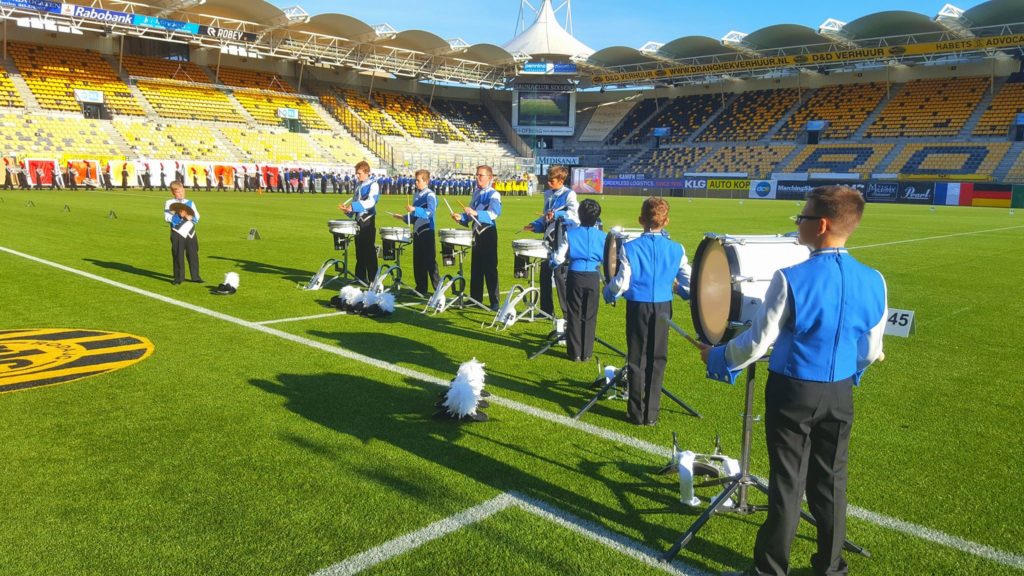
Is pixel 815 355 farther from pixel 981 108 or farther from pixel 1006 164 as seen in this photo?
pixel 981 108

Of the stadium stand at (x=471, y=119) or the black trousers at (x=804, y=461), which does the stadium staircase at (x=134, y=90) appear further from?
the black trousers at (x=804, y=461)

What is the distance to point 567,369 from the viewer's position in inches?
260

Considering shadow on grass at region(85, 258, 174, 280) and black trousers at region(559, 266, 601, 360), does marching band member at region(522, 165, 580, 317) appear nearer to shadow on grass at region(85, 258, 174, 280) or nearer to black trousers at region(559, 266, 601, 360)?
black trousers at region(559, 266, 601, 360)

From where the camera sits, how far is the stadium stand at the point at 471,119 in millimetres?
68875

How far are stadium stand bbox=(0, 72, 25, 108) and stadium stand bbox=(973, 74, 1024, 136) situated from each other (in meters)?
63.7

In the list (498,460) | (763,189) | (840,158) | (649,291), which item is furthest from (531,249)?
(840,158)

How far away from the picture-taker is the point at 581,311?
6809 mm

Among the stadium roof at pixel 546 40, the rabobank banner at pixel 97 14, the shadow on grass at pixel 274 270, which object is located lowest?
the shadow on grass at pixel 274 270

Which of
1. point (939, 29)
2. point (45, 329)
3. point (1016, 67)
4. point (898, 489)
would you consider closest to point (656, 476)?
point (898, 489)

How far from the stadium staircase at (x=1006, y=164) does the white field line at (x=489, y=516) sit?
52.1 metres

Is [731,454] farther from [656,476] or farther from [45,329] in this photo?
[45,329]

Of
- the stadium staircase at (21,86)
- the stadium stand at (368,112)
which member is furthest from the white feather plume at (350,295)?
the stadium stand at (368,112)

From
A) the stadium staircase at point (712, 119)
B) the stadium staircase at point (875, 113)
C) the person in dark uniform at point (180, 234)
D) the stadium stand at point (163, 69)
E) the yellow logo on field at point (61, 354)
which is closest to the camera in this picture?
the yellow logo on field at point (61, 354)

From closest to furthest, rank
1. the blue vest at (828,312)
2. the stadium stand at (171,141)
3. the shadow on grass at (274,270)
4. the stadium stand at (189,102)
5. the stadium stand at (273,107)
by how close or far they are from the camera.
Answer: the blue vest at (828,312) → the shadow on grass at (274,270) → the stadium stand at (171,141) → the stadium stand at (189,102) → the stadium stand at (273,107)
